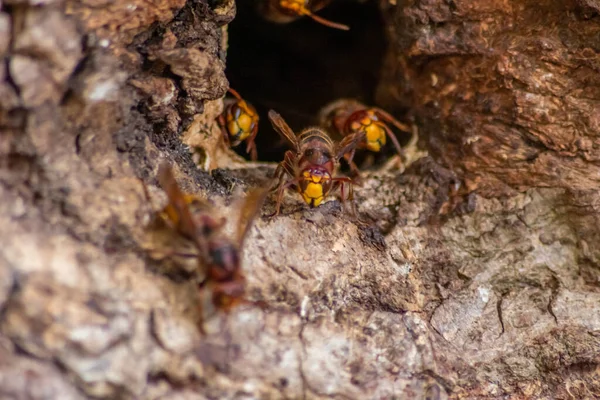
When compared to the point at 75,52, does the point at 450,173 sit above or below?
below

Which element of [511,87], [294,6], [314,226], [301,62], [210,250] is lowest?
[301,62]

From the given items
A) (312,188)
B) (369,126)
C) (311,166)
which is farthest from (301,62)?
(312,188)

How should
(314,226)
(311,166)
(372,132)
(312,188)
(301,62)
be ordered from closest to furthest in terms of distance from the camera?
(314,226), (312,188), (311,166), (372,132), (301,62)

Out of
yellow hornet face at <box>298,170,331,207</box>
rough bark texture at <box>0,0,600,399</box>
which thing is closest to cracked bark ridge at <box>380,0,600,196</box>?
rough bark texture at <box>0,0,600,399</box>

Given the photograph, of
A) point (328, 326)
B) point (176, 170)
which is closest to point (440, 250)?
point (328, 326)

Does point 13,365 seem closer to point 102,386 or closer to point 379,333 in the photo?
point 102,386

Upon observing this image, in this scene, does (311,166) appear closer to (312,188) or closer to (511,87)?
(312,188)

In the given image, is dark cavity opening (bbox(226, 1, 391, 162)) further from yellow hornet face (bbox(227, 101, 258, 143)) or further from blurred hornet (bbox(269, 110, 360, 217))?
blurred hornet (bbox(269, 110, 360, 217))
